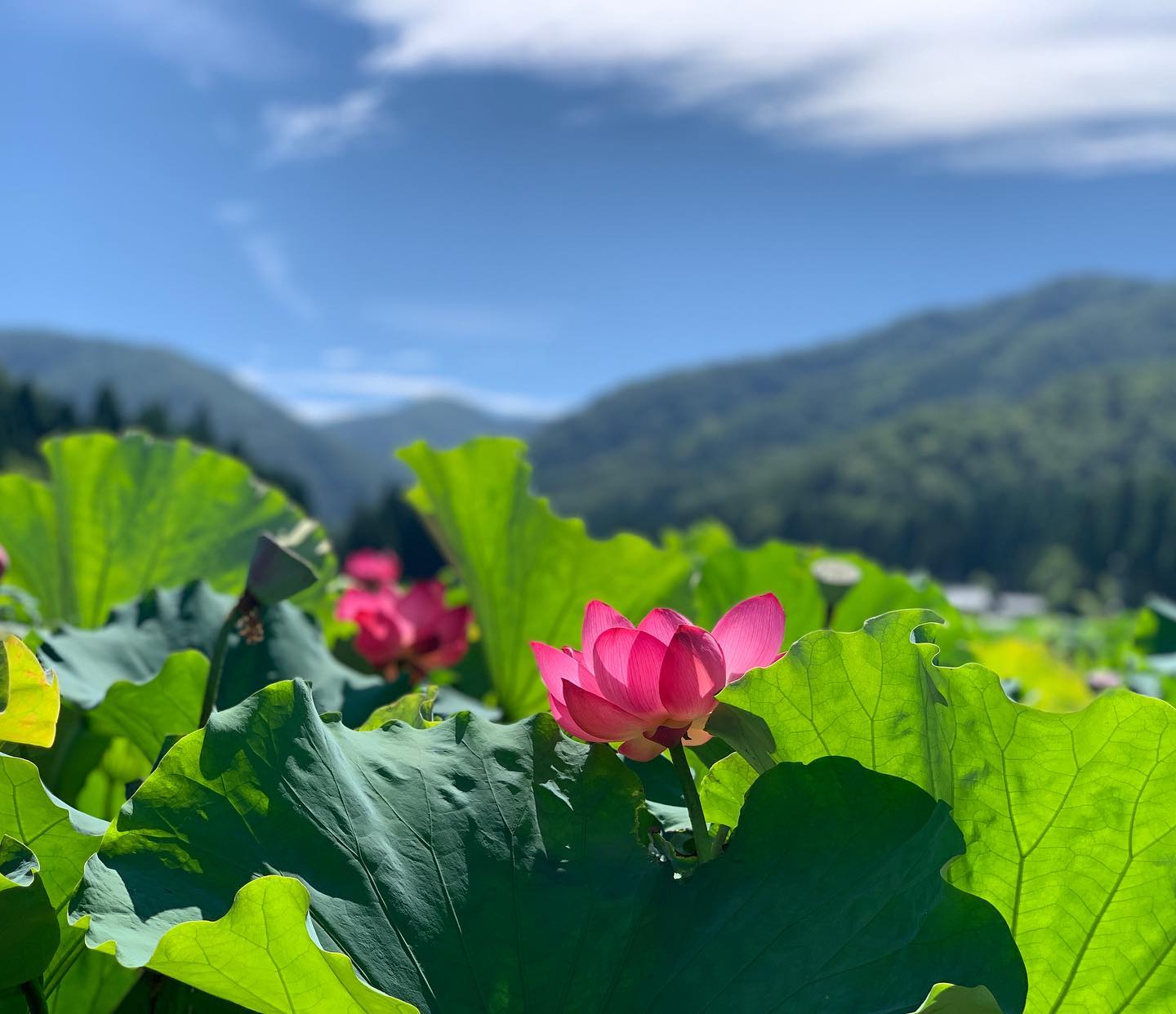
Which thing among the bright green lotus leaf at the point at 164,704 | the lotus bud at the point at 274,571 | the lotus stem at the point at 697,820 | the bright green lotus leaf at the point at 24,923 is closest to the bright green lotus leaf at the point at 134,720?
the bright green lotus leaf at the point at 164,704

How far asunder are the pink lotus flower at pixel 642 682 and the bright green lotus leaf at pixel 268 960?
23 cm

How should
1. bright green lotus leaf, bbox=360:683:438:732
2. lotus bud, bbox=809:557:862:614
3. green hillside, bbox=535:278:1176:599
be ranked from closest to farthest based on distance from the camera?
bright green lotus leaf, bbox=360:683:438:732 < lotus bud, bbox=809:557:862:614 < green hillside, bbox=535:278:1176:599

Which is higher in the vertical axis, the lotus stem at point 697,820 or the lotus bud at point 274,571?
the lotus bud at point 274,571

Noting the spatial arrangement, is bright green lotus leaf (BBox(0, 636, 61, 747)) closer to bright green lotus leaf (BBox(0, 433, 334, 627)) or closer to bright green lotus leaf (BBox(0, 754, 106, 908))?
bright green lotus leaf (BBox(0, 754, 106, 908))

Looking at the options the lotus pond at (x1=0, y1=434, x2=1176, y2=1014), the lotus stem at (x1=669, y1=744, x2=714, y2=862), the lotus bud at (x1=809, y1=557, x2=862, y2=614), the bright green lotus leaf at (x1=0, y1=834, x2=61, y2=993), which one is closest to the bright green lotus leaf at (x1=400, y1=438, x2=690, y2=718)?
the lotus bud at (x1=809, y1=557, x2=862, y2=614)

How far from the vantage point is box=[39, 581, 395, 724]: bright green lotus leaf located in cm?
120

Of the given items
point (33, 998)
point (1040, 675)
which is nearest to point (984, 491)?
point (1040, 675)

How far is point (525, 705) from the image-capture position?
185cm

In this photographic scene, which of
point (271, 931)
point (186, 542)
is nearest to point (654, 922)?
point (271, 931)

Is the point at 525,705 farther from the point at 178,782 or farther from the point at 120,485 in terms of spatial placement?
the point at 178,782

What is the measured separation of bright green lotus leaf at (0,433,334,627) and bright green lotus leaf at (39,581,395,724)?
48 centimetres

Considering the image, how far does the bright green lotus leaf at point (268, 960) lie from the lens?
609 millimetres

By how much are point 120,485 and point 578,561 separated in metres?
0.89

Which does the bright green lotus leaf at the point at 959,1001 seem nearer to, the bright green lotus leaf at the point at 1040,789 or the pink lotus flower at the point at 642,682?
the bright green lotus leaf at the point at 1040,789
